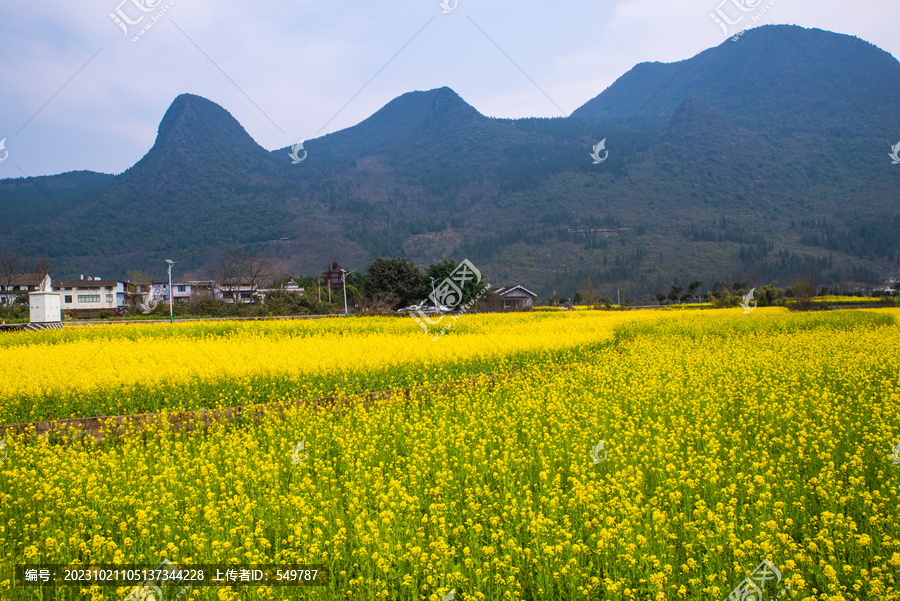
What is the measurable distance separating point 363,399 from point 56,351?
8.48 meters

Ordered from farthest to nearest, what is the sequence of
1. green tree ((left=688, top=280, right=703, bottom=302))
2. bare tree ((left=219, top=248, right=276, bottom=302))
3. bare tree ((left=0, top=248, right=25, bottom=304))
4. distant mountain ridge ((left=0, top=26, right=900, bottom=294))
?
distant mountain ridge ((left=0, top=26, right=900, bottom=294)) < bare tree ((left=219, top=248, right=276, bottom=302)) < green tree ((left=688, top=280, right=703, bottom=302)) < bare tree ((left=0, top=248, right=25, bottom=304))

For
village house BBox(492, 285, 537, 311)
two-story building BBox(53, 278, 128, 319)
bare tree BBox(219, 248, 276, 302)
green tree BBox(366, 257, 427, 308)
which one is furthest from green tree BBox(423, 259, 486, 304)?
two-story building BBox(53, 278, 128, 319)

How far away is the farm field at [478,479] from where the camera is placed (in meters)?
3.68

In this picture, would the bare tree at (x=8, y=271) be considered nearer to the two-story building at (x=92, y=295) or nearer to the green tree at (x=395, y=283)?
the two-story building at (x=92, y=295)

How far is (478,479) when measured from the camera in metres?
5.38

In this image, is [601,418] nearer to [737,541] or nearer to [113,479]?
[737,541]

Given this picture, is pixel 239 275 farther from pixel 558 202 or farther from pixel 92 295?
pixel 558 202

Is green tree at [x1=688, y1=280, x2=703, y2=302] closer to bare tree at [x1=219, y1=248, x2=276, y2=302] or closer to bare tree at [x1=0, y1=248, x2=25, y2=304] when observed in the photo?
bare tree at [x1=219, y1=248, x2=276, y2=302]

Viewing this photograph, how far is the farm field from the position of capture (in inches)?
145

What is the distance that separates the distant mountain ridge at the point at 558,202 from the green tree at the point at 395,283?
39.5 meters

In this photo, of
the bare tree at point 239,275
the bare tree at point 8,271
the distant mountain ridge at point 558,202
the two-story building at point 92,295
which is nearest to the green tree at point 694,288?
the distant mountain ridge at point 558,202

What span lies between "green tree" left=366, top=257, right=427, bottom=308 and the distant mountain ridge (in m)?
39.5

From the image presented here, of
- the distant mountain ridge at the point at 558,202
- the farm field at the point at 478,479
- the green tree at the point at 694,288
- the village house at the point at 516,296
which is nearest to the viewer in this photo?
the farm field at the point at 478,479

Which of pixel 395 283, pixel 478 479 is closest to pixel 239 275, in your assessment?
pixel 395 283
